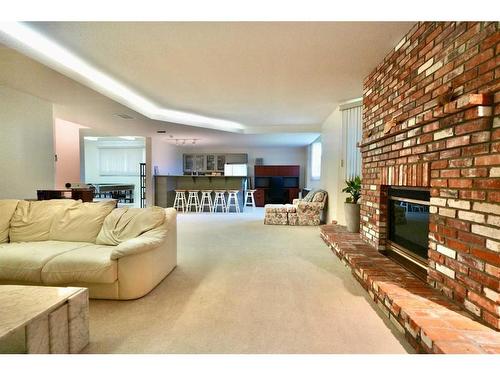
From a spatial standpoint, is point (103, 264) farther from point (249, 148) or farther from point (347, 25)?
point (249, 148)

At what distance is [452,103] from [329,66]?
1828mm

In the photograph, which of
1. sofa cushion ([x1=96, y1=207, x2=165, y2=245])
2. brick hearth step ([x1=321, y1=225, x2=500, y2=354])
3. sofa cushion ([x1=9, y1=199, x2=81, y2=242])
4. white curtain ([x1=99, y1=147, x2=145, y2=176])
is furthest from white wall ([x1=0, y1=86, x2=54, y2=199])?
white curtain ([x1=99, y1=147, x2=145, y2=176])

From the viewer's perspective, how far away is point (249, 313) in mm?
1931

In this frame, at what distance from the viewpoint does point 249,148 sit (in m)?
→ 10.5

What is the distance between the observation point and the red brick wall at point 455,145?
1.42m

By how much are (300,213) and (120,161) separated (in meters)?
8.41

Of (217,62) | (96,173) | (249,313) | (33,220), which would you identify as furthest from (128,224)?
(96,173)

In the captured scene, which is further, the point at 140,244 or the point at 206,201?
the point at 206,201

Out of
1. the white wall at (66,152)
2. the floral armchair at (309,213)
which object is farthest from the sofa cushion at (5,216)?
the floral armchair at (309,213)

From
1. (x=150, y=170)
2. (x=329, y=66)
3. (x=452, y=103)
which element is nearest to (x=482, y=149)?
(x=452, y=103)

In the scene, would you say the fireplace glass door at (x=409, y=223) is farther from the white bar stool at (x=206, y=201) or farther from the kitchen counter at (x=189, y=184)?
the white bar stool at (x=206, y=201)

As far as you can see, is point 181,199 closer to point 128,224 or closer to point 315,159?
point 315,159

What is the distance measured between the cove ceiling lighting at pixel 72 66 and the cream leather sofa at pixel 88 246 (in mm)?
1660

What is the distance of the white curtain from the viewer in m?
10.5
